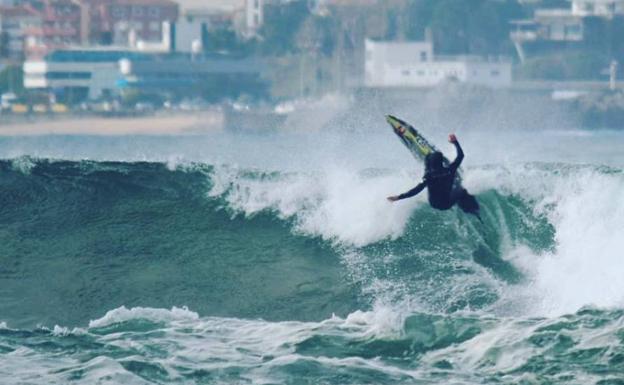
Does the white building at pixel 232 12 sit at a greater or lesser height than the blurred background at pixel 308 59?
greater

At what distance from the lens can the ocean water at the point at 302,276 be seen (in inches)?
642

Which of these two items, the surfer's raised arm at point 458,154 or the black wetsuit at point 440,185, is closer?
the surfer's raised arm at point 458,154

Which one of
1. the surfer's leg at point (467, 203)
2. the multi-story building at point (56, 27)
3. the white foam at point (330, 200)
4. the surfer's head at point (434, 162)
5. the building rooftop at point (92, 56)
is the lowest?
the building rooftop at point (92, 56)

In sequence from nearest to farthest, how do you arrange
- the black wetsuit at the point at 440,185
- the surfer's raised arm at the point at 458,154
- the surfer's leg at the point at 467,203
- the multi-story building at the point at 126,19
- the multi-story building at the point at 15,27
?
the surfer's raised arm at the point at 458,154 < the black wetsuit at the point at 440,185 < the surfer's leg at the point at 467,203 < the multi-story building at the point at 126,19 < the multi-story building at the point at 15,27

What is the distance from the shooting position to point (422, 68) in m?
104

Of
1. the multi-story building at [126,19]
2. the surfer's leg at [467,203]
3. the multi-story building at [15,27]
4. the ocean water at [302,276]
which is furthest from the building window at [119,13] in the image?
the surfer's leg at [467,203]

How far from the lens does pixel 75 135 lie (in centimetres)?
9538

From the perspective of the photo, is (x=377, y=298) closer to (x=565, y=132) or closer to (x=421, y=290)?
(x=421, y=290)

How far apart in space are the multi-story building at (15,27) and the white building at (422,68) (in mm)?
31690

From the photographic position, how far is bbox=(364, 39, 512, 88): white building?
10319 cm

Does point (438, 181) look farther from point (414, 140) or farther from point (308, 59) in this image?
point (308, 59)

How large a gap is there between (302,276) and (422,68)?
3318 inches

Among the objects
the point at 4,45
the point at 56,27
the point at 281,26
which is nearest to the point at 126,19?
the point at 56,27

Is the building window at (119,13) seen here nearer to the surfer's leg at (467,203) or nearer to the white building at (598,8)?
the white building at (598,8)
